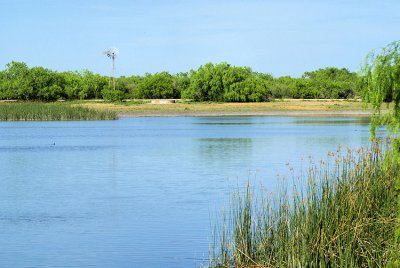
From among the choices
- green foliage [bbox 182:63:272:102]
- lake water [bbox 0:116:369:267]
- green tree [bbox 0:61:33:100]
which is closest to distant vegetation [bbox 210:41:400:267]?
lake water [bbox 0:116:369:267]

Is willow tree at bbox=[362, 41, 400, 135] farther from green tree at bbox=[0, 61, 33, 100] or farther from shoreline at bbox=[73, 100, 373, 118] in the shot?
green tree at bbox=[0, 61, 33, 100]

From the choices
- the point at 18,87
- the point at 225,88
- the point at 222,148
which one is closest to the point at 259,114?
the point at 225,88

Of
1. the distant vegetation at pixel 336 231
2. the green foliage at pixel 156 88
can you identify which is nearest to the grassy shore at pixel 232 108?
the green foliage at pixel 156 88

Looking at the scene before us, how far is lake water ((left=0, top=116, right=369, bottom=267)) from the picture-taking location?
1548 centimetres

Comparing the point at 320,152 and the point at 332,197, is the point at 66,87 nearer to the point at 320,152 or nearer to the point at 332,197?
the point at 320,152

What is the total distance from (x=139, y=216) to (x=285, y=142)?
1078 inches

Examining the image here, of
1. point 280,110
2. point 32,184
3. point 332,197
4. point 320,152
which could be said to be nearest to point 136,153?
point 320,152

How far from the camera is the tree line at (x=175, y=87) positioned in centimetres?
11962

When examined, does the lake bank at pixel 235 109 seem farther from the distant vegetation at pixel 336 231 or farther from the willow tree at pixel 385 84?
the willow tree at pixel 385 84

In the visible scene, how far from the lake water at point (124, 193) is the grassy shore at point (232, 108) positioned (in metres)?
51.7

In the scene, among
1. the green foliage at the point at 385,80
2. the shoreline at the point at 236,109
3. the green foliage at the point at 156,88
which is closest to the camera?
the green foliage at the point at 385,80

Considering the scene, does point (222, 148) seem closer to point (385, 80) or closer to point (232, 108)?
point (385, 80)

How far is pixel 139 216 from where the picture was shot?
1945 centimetres

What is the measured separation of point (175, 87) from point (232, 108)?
2752cm
